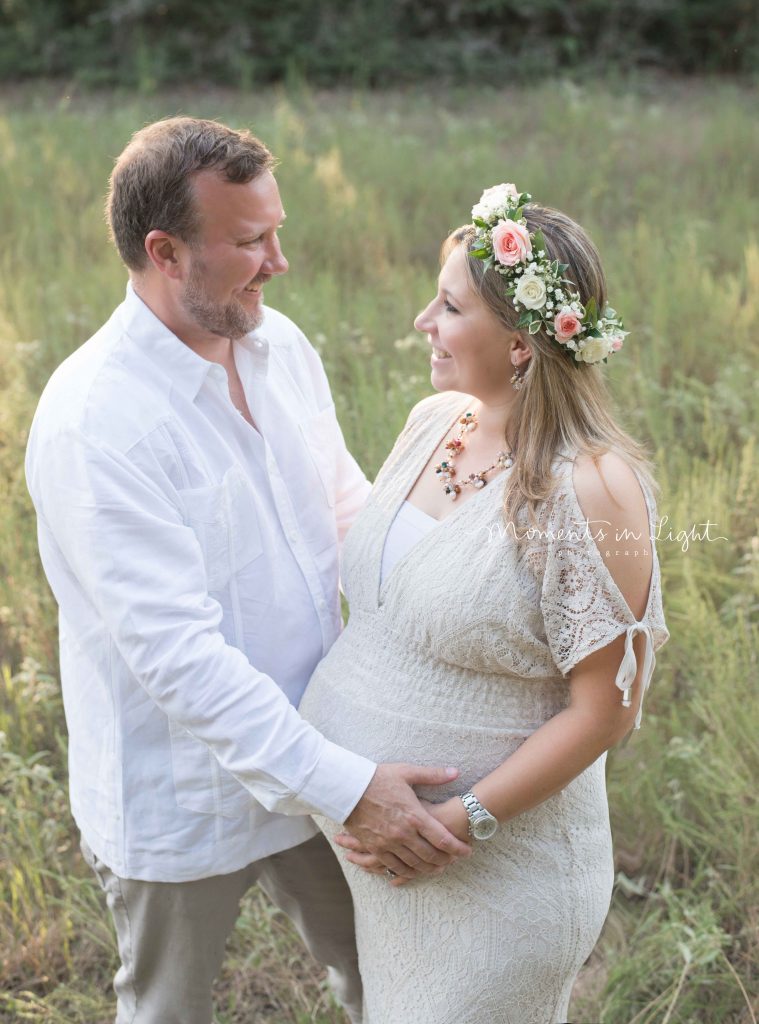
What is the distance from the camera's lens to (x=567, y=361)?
2.22 metres

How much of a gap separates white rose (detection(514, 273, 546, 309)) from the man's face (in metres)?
0.57

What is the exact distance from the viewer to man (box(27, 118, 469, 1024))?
2.17 metres

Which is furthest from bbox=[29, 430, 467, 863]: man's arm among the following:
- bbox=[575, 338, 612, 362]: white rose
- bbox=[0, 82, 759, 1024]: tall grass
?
bbox=[0, 82, 759, 1024]: tall grass

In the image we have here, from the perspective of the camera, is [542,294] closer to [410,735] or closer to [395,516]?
[395,516]

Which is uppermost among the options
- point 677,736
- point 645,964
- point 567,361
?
point 567,361

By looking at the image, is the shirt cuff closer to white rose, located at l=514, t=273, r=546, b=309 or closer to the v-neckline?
the v-neckline

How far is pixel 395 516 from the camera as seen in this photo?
7.89 ft

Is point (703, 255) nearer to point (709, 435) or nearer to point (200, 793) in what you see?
point (709, 435)

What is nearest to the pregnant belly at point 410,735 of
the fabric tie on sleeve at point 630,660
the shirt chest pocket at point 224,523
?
the fabric tie on sleeve at point 630,660

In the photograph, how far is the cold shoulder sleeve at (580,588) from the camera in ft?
6.73

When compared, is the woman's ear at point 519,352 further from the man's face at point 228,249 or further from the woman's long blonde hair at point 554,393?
the man's face at point 228,249

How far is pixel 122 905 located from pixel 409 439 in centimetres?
122

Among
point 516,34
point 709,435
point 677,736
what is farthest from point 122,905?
point 516,34

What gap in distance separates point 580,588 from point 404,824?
58 centimetres
